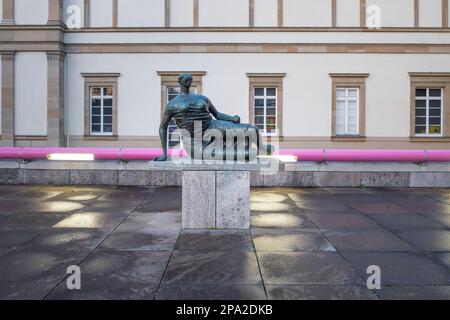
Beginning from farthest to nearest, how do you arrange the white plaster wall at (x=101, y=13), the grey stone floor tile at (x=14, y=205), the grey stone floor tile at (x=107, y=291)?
the white plaster wall at (x=101, y=13)
the grey stone floor tile at (x=14, y=205)
the grey stone floor tile at (x=107, y=291)

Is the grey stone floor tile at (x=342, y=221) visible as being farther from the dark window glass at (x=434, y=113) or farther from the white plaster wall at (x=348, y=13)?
the white plaster wall at (x=348, y=13)

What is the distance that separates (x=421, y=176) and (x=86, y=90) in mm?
13322

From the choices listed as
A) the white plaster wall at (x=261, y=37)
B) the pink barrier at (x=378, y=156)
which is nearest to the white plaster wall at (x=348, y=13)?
the white plaster wall at (x=261, y=37)

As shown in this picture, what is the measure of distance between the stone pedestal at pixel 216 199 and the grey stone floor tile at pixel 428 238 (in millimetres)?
2566

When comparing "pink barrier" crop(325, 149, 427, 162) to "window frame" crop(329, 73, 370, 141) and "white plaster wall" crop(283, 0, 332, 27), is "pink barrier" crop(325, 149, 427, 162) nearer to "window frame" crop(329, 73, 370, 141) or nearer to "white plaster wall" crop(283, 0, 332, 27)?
"window frame" crop(329, 73, 370, 141)

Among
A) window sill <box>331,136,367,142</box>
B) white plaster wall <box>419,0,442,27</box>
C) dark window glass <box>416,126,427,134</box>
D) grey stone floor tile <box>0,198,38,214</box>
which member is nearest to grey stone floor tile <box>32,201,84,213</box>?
grey stone floor tile <box>0,198,38,214</box>

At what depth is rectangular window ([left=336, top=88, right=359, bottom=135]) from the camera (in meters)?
16.3

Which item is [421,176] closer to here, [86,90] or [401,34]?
[401,34]

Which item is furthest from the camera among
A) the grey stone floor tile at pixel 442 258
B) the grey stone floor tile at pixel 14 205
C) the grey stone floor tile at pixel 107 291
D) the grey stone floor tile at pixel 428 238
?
the grey stone floor tile at pixel 14 205

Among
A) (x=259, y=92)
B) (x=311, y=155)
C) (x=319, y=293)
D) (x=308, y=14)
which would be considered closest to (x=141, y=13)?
(x=259, y=92)

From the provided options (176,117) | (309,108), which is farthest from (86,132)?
(176,117)

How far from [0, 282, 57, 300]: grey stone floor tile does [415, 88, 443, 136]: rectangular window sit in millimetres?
15977

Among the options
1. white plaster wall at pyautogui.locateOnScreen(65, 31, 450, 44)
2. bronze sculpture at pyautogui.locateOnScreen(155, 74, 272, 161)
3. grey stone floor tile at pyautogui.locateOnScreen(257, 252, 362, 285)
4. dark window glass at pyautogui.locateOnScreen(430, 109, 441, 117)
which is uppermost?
white plaster wall at pyautogui.locateOnScreen(65, 31, 450, 44)

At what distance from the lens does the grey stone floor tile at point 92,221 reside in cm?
684
